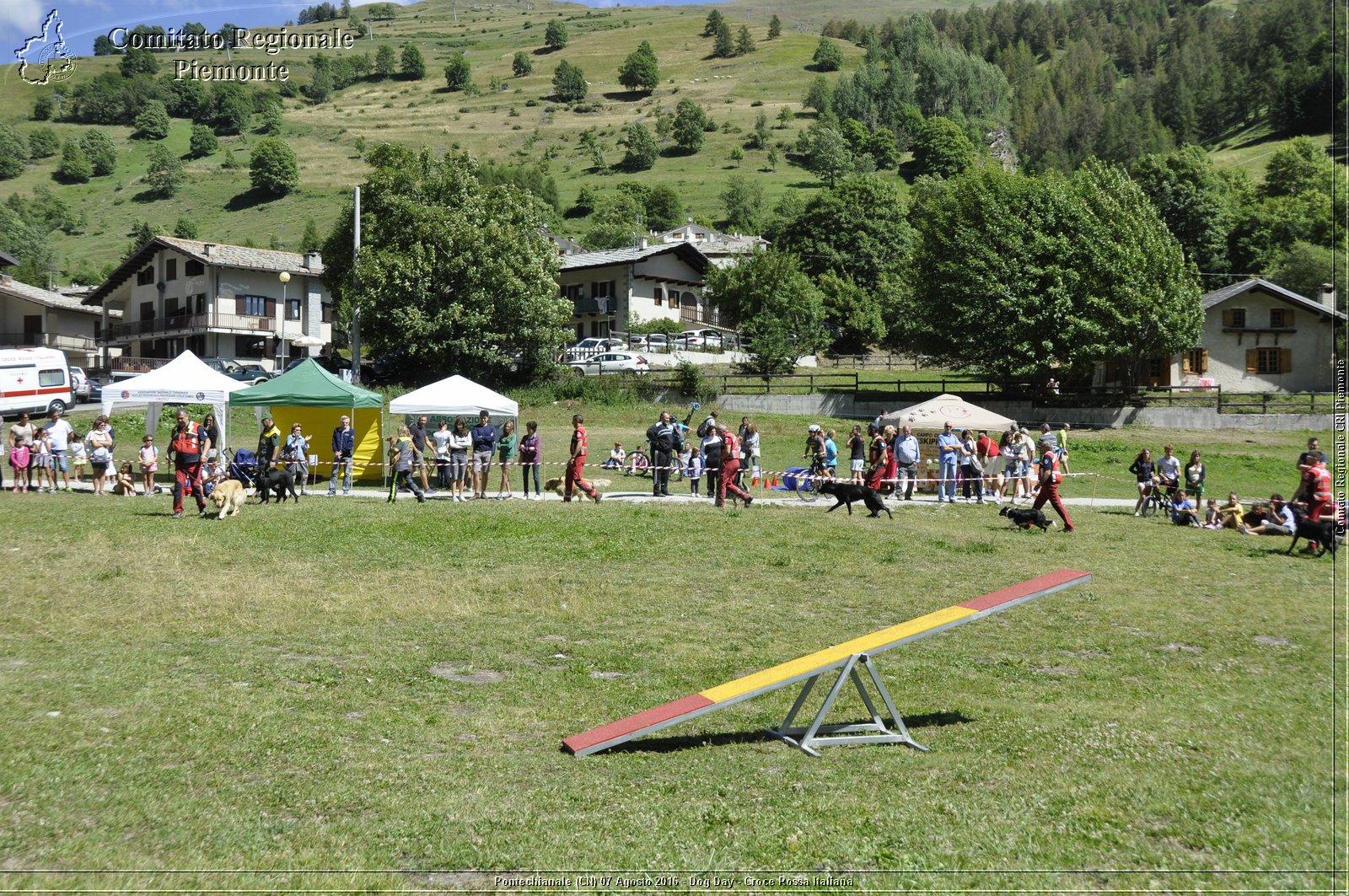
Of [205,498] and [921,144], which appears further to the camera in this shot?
[921,144]

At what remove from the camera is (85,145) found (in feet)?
418

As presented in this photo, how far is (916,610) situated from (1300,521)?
878 centimetres

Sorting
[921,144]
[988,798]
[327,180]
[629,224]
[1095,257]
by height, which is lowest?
[988,798]

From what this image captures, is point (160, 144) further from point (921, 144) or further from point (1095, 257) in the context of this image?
point (1095, 257)

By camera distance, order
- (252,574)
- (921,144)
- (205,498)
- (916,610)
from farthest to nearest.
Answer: (921,144) < (205,498) < (252,574) < (916,610)

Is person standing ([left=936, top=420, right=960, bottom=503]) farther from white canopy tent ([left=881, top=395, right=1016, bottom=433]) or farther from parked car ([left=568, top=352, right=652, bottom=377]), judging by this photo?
parked car ([left=568, top=352, right=652, bottom=377])

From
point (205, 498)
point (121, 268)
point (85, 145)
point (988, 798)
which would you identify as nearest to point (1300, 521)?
point (988, 798)

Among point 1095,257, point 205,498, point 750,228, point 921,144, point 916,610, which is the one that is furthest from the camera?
point 921,144

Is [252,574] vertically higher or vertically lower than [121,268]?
lower

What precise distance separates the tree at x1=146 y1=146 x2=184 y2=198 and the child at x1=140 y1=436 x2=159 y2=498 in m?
112

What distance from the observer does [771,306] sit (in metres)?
61.4

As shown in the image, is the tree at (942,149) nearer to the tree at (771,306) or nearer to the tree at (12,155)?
the tree at (771,306)

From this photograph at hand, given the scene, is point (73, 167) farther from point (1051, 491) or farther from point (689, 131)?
point (1051, 491)

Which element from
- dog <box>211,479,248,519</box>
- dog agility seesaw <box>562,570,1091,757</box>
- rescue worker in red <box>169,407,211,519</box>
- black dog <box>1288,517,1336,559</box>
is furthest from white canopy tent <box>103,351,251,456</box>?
black dog <box>1288,517,1336,559</box>
